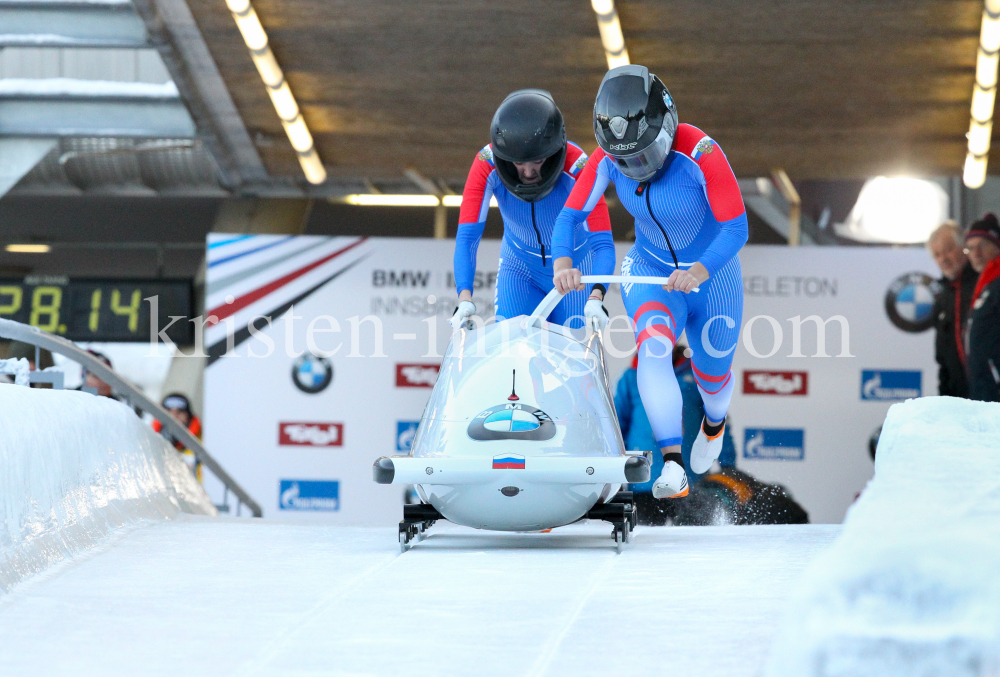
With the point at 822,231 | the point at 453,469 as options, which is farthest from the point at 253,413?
the point at 453,469

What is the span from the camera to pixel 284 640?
1.93 meters

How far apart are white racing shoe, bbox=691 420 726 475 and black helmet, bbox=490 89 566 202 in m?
1.26

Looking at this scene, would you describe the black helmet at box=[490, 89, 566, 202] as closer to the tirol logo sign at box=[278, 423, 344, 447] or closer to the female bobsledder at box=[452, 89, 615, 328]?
the female bobsledder at box=[452, 89, 615, 328]

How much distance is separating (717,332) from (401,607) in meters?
2.11

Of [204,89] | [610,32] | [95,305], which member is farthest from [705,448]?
[95,305]

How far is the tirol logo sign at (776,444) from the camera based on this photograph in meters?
7.18

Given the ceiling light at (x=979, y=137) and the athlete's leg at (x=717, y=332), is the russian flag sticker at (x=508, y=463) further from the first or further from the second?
the ceiling light at (x=979, y=137)

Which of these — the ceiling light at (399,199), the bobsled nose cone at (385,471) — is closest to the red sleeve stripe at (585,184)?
the bobsled nose cone at (385,471)

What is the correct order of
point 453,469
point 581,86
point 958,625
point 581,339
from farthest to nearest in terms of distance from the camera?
point 581,86 < point 581,339 < point 453,469 < point 958,625

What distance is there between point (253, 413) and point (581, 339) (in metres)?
4.26

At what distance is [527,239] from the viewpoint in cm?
426

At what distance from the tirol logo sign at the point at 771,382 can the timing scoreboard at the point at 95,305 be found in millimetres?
4379

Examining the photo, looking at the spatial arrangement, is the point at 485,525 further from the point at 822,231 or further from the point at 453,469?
the point at 822,231

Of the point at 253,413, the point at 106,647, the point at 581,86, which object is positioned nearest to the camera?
the point at 106,647
